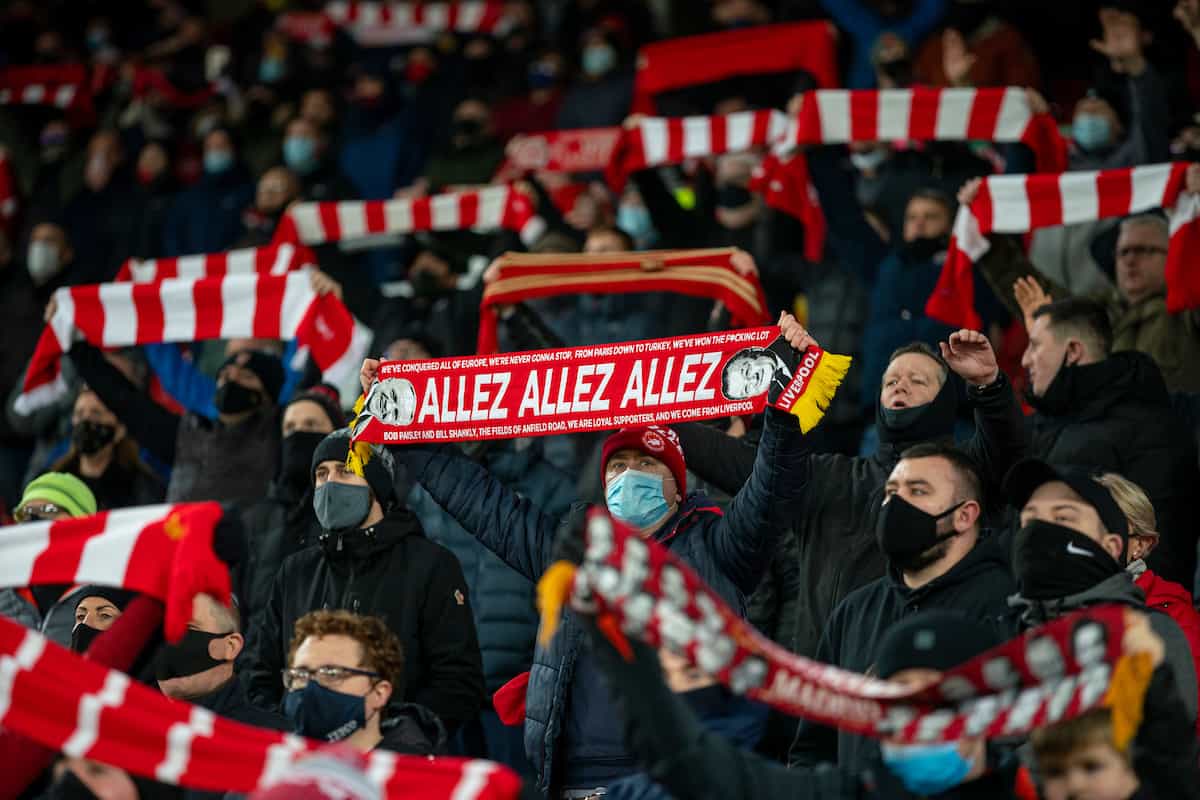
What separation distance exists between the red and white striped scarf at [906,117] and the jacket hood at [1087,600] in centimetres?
420

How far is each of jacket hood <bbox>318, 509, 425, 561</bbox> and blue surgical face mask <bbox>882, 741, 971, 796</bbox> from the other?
2.58m

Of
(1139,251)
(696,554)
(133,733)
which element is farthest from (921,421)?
(133,733)

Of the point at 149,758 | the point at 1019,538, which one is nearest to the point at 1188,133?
the point at 1019,538

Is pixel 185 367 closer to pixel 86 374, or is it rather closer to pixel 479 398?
pixel 86 374

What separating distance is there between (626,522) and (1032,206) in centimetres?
294

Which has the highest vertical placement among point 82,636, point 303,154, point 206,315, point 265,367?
point 303,154

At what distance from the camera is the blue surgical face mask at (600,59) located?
12.4m

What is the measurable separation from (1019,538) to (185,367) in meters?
5.16

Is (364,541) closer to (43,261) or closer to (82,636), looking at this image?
(82,636)

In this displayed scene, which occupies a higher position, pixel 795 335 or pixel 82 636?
pixel 795 335

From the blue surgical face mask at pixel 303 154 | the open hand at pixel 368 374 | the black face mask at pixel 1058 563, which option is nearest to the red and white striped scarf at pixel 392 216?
the blue surgical face mask at pixel 303 154

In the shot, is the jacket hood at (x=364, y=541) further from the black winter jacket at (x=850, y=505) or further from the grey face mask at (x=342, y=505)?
the black winter jacket at (x=850, y=505)

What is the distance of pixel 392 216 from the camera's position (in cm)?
946

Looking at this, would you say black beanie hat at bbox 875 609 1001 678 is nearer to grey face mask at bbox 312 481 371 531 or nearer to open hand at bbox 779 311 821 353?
open hand at bbox 779 311 821 353
